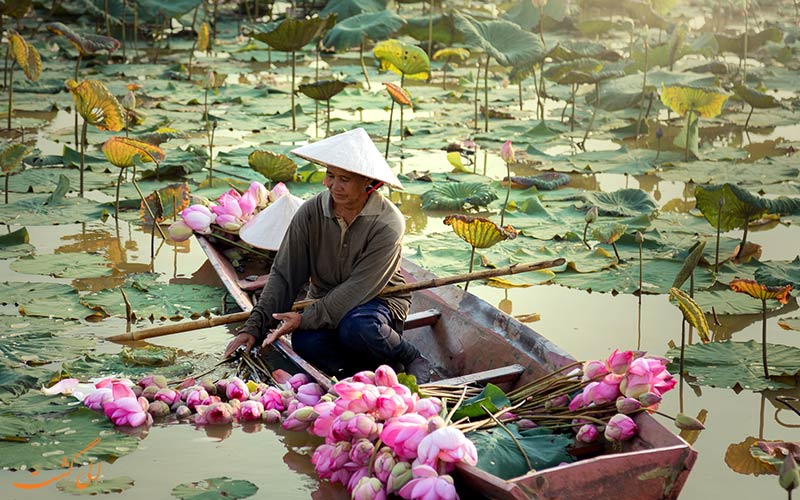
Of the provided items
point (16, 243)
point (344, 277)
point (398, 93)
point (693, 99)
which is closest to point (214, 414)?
point (344, 277)

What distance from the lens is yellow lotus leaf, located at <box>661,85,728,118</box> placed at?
22.6ft

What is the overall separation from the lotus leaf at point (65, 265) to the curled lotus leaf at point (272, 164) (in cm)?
115

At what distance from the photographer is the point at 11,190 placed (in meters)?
6.23

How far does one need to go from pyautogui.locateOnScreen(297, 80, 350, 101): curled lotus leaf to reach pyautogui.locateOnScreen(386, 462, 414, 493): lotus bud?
4543mm

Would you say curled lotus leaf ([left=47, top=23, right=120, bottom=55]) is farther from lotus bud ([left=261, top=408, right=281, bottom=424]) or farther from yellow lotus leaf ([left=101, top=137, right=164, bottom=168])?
lotus bud ([left=261, top=408, right=281, bottom=424])

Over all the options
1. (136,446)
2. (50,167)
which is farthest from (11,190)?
(136,446)

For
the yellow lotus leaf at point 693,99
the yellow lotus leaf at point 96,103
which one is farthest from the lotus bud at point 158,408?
the yellow lotus leaf at point 693,99

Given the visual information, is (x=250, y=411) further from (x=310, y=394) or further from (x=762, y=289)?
(x=762, y=289)

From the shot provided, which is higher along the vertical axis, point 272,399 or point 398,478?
point 398,478

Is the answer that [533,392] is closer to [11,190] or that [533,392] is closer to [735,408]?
[735,408]

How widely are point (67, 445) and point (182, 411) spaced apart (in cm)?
40

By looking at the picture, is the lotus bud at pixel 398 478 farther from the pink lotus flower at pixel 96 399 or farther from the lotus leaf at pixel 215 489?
the pink lotus flower at pixel 96 399

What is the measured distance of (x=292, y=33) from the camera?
25.7 feet

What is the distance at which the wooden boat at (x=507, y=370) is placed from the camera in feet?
8.70
